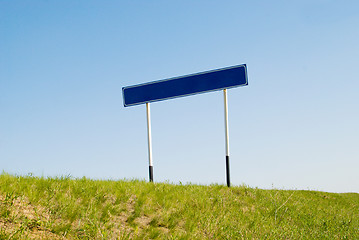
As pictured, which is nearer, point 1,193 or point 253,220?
point 1,193

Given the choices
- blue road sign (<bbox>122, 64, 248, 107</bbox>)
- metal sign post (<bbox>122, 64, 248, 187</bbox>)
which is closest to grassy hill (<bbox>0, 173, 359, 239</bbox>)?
metal sign post (<bbox>122, 64, 248, 187</bbox>)

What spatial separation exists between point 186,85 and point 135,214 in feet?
19.0

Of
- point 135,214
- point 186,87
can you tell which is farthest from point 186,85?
point 135,214

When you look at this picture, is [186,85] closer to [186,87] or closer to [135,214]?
[186,87]

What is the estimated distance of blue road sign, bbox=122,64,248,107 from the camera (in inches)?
429

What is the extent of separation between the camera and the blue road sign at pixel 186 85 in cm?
1090

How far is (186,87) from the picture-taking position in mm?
11336

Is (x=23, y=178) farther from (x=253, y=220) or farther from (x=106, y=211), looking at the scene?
(x=253, y=220)

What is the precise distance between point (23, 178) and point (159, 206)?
3.06 metres

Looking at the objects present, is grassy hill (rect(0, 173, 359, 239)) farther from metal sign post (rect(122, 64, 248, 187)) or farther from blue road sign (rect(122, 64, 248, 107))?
blue road sign (rect(122, 64, 248, 107))

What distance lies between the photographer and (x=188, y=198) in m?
8.18

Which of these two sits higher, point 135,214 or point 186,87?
point 186,87

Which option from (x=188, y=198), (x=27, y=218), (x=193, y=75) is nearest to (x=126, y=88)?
(x=193, y=75)

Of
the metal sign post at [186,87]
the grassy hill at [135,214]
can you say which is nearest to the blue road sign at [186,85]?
the metal sign post at [186,87]
